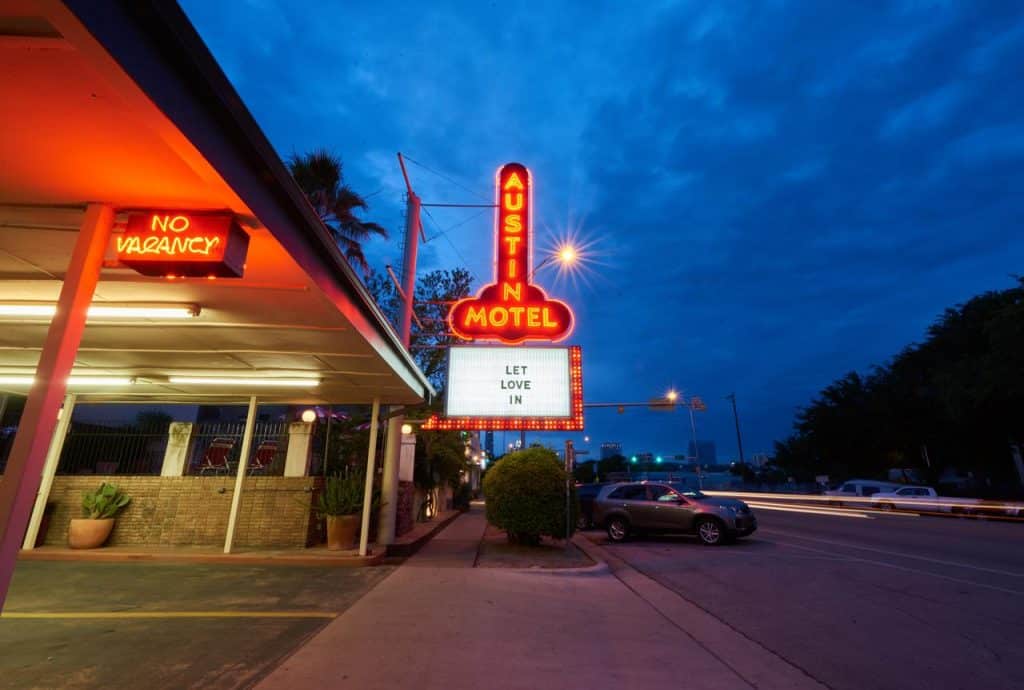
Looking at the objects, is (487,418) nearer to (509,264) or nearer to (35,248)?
(509,264)

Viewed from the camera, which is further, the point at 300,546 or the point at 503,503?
the point at 503,503

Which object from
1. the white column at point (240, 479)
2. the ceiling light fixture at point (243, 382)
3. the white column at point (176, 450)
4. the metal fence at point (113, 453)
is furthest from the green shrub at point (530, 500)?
the metal fence at point (113, 453)

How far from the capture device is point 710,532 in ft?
41.9

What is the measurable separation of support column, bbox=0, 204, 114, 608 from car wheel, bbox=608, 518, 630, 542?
514 inches

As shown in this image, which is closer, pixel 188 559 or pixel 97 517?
pixel 188 559

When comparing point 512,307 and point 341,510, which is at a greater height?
point 512,307

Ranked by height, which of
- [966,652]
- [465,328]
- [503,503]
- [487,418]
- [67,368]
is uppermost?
[465,328]

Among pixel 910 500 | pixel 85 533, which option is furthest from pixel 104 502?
pixel 910 500

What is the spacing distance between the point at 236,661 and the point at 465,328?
9371 mm

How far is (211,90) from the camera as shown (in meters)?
2.94

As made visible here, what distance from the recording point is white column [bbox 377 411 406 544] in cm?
1064

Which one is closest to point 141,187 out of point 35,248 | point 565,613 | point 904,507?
point 35,248

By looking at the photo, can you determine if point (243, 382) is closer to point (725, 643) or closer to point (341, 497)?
point (341, 497)

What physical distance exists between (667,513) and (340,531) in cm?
864
